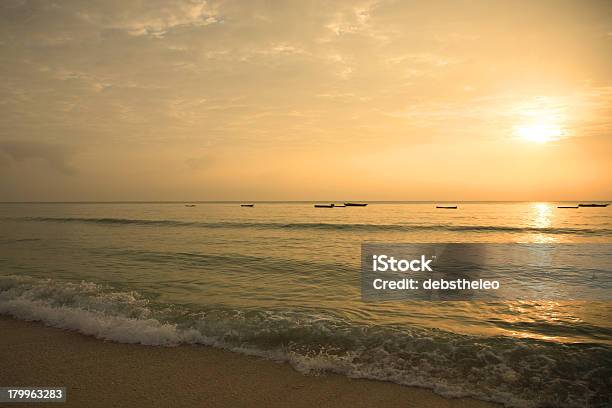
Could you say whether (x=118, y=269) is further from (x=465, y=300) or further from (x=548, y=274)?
(x=548, y=274)

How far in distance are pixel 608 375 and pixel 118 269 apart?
52.0ft

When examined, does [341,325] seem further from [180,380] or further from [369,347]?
[180,380]

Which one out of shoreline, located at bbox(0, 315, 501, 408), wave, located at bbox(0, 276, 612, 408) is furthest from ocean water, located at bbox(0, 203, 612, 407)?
shoreline, located at bbox(0, 315, 501, 408)

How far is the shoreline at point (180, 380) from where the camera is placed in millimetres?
4930

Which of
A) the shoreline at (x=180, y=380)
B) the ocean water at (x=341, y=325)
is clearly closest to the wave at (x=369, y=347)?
the ocean water at (x=341, y=325)

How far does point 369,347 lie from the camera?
6699mm

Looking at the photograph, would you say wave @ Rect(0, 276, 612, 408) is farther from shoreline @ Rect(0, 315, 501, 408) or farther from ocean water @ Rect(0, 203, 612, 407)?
shoreline @ Rect(0, 315, 501, 408)

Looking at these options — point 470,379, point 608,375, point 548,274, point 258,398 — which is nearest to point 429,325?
point 470,379

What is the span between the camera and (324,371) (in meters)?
5.85

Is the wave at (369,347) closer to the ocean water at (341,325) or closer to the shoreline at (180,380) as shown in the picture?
the ocean water at (341,325)

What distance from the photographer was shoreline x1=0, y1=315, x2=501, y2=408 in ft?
16.2

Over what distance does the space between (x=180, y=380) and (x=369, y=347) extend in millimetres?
3463

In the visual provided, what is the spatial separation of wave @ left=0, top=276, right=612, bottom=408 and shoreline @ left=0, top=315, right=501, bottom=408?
295 millimetres

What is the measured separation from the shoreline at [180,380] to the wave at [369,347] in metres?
0.30
